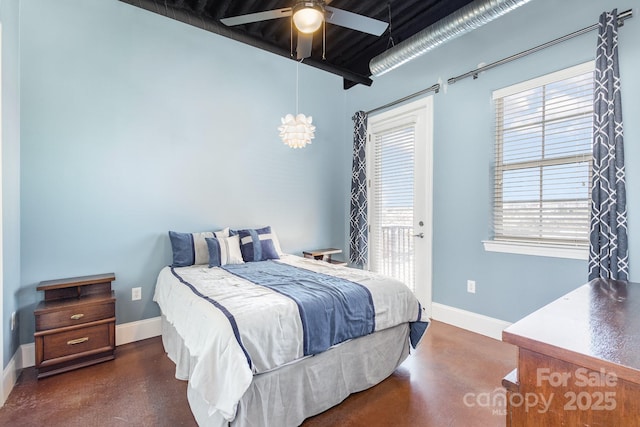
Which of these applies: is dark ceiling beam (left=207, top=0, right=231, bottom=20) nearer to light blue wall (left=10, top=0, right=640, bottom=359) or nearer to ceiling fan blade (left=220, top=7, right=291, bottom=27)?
light blue wall (left=10, top=0, right=640, bottom=359)

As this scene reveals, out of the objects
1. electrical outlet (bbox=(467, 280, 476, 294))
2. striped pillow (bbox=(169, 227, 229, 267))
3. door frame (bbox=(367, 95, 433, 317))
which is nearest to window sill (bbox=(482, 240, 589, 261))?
electrical outlet (bbox=(467, 280, 476, 294))

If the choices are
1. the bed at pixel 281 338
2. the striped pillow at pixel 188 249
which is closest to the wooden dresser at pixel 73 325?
the bed at pixel 281 338

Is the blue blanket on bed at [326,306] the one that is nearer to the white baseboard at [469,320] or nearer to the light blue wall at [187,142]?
the light blue wall at [187,142]

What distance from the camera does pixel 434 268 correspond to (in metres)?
3.40

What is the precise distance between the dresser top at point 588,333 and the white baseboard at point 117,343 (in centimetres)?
290

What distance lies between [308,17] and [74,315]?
278 cm

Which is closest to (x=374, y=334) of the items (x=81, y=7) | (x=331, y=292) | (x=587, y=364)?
(x=331, y=292)

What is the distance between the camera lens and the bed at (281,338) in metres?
1.46

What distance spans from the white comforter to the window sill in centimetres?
113

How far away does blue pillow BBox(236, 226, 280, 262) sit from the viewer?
323 centimetres

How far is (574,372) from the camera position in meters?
0.70

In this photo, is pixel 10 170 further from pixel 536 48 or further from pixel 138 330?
pixel 536 48

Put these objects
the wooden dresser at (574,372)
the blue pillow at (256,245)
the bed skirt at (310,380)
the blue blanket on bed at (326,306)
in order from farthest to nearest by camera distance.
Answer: the blue pillow at (256,245), the blue blanket on bed at (326,306), the bed skirt at (310,380), the wooden dresser at (574,372)

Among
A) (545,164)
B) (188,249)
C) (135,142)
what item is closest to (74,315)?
(188,249)
